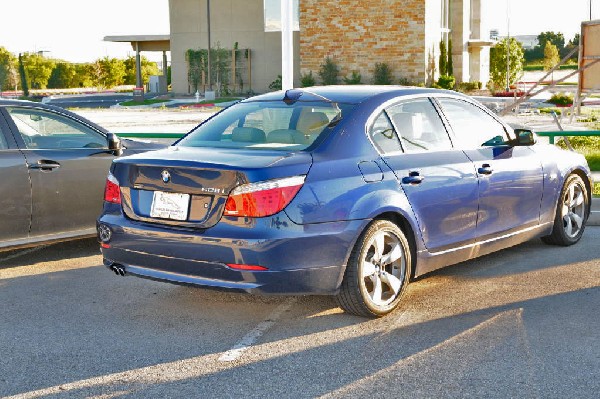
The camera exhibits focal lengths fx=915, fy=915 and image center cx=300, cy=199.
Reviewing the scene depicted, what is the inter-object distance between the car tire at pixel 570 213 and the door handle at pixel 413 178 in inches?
94.5

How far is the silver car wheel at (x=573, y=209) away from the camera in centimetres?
863

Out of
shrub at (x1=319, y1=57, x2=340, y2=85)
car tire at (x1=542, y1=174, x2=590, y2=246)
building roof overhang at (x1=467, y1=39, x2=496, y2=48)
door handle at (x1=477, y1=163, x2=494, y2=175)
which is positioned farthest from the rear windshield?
building roof overhang at (x1=467, y1=39, x2=496, y2=48)

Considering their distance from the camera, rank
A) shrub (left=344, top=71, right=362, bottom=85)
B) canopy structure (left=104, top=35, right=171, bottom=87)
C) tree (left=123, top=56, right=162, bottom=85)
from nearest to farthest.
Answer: shrub (left=344, top=71, right=362, bottom=85) < canopy structure (left=104, top=35, right=171, bottom=87) < tree (left=123, top=56, right=162, bottom=85)

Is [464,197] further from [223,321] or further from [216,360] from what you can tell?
[216,360]

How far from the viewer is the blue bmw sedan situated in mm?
5695

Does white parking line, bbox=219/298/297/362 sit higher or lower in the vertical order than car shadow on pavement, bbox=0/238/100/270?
lower

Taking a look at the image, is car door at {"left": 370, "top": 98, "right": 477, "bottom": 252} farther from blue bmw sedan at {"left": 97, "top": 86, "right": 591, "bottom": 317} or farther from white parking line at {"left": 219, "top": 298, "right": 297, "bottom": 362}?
white parking line at {"left": 219, "top": 298, "right": 297, "bottom": 362}

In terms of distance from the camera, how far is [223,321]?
6293 mm

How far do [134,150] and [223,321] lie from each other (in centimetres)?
329

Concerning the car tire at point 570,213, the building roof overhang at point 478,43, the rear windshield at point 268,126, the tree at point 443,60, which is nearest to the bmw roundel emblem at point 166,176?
the rear windshield at point 268,126

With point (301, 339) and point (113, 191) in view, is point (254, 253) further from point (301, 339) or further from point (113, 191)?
point (113, 191)

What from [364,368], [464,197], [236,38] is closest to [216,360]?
[364,368]

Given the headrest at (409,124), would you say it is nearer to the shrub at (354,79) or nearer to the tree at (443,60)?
the shrub at (354,79)

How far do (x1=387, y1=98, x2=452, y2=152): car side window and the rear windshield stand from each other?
467mm
